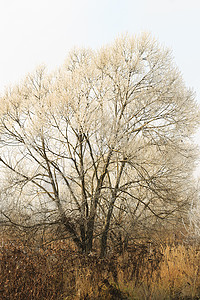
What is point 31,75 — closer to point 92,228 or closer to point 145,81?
point 145,81

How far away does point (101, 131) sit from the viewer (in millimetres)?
7633

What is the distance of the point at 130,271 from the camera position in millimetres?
5379

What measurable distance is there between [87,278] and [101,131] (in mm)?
3832

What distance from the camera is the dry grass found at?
153 inches

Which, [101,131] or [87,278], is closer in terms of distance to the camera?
[87,278]

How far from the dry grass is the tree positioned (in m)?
2.19

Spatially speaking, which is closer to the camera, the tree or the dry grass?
the dry grass

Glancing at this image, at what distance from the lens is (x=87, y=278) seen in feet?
16.2

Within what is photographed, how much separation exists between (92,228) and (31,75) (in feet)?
17.9

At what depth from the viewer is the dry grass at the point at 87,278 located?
A: 3898mm

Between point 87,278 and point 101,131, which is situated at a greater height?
point 101,131

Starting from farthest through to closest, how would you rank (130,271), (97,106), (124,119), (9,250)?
1. (124,119)
2. (97,106)
3. (130,271)
4. (9,250)

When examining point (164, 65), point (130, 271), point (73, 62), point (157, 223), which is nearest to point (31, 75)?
point (73, 62)

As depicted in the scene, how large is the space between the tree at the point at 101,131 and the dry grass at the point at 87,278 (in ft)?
7.19
